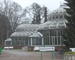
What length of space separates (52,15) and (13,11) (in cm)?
2042

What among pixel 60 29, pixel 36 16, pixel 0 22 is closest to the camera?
pixel 60 29

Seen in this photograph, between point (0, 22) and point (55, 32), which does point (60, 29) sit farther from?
point (0, 22)

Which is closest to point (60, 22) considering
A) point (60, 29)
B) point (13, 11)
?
point (60, 29)

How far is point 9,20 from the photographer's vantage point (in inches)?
2057

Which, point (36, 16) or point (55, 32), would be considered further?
point (36, 16)

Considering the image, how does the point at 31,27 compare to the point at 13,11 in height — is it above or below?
below

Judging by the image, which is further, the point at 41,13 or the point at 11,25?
the point at 41,13

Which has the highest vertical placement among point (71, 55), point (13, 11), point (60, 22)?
point (13, 11)

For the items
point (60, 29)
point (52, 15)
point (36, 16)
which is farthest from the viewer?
point (36, 16)

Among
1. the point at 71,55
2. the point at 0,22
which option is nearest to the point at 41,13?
the point at 0,22

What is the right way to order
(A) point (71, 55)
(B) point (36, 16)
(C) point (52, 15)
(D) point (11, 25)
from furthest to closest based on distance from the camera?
(B) point (36, 16), (D) point (11, 25), (C) point (52, 15), (A) point (71, 55)

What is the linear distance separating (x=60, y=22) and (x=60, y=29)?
1.46 m

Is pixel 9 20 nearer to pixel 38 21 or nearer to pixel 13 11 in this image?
pixel 13 11

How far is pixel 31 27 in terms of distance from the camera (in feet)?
166
